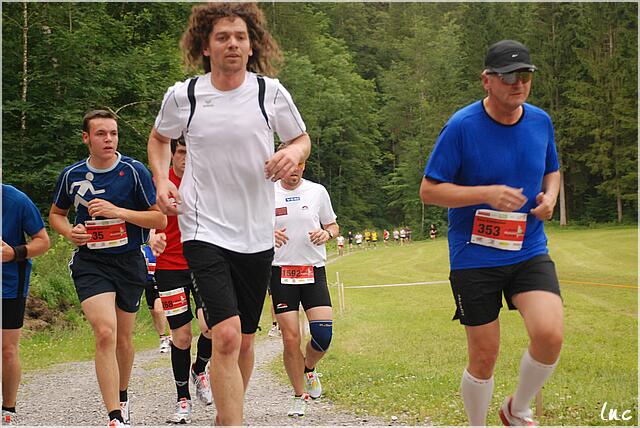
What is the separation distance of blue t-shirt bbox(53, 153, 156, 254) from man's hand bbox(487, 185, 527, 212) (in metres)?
3.07

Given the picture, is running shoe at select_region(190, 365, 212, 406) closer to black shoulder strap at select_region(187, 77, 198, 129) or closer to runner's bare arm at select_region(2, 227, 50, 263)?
runner's bare arm at select_region(2, 227, 50, 263)

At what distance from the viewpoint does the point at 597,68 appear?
68438 millimetres

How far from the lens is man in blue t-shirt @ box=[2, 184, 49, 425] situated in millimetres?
7223

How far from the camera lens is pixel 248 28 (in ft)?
18.2

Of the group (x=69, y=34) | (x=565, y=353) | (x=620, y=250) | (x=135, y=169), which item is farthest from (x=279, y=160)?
(x=620, y=250)

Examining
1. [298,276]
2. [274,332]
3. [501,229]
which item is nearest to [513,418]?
[501,229]

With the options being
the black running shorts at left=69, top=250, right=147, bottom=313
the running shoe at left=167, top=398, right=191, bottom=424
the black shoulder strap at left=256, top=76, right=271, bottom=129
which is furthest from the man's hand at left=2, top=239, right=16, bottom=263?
the black shoulder strap at left=256, top=76, right=271, bottom=129

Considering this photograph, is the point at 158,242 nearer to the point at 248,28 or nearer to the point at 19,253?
the point at 19,253

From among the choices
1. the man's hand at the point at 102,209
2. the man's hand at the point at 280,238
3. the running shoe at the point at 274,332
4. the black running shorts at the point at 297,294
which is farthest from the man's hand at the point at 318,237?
the running shoe at the point at 274,332

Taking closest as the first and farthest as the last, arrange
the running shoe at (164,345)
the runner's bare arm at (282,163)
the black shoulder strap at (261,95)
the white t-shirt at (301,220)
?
the runner's bare arm at (282,163) → the black shoulder strap at (261,95) → the white t-shirt at (301,220) → the running shoe at (164,345)

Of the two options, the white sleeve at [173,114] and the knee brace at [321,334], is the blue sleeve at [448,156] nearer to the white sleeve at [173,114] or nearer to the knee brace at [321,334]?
the white sleeve at [173,114]

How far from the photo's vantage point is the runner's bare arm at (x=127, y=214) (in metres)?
7.01

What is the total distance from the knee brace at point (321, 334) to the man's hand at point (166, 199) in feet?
11.2

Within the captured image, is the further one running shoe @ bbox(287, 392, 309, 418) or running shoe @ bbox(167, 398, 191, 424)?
running shoe @ bbox(287, 392, 309, 418)
